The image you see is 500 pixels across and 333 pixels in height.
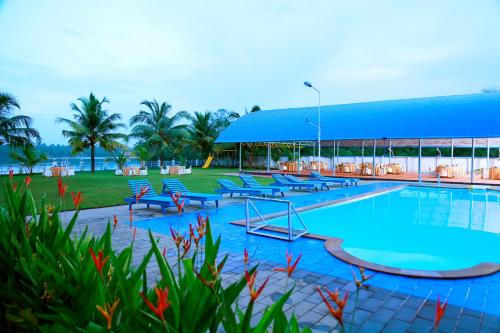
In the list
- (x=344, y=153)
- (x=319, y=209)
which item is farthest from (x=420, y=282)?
(x=344, y=153)

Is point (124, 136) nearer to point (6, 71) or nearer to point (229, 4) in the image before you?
point (6, 71)

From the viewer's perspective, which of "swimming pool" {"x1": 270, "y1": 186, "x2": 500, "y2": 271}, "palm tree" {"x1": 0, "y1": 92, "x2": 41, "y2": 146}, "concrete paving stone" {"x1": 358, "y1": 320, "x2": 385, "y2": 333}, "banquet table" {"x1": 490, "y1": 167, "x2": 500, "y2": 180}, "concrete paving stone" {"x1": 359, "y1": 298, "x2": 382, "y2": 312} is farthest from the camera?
"palm tree" {"x1": 0, "y1": 92, "x2": 41, "y2": 146}

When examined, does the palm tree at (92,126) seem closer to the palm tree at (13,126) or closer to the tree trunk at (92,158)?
the tree trunk at (92,158)

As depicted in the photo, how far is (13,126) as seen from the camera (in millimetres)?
22781

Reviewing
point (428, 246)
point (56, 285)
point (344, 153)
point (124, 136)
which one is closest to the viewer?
point (56, 285)

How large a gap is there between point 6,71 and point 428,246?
26526 mm

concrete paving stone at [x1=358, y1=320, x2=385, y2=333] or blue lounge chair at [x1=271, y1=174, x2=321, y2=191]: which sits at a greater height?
blue lounge chair at [x1=271, y1=174, x2=321, y2=191]

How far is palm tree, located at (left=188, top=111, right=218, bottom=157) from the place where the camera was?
36750mm

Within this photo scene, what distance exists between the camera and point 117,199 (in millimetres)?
12469

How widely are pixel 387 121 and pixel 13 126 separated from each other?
23017mm

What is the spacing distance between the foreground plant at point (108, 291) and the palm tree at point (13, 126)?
23049 millimetres

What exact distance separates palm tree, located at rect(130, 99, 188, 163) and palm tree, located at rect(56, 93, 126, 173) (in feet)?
17.9

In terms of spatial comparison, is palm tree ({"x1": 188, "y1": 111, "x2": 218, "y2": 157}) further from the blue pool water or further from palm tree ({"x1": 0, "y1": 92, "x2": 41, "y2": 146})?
the blue pool water

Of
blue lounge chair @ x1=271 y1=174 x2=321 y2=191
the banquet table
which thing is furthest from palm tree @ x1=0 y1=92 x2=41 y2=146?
the banquet table
